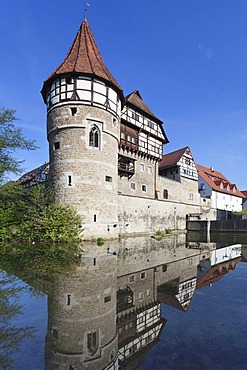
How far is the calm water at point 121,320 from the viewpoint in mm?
3051

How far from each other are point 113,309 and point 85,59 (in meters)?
A: 17.9

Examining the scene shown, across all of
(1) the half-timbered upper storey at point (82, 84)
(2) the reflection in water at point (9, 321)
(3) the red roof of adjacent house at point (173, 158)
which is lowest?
(2) the reflection in water at point (9, 321)

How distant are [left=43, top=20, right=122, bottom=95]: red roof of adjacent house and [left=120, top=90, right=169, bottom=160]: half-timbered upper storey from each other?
581 centimetres

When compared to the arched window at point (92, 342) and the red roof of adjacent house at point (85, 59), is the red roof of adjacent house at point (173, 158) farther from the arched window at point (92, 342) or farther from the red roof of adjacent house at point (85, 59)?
the arched window at point (92, 342)

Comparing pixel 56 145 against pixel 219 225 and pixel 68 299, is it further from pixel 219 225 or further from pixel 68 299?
pixel 219 225

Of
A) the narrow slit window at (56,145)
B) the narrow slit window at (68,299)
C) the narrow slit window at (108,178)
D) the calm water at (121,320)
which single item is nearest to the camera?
the calm water at (121,320)

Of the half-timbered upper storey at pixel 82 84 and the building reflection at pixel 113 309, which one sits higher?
the half-timbered upper storey at pixel 82 84

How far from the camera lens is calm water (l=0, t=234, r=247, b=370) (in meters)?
3.05

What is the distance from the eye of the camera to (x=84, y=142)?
53.3 ft

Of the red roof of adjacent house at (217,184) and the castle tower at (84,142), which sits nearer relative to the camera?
the castle tower at (84,142)

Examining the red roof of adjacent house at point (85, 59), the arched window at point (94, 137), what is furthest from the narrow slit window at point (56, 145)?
the red roof of adjacent house at point (85, 59)

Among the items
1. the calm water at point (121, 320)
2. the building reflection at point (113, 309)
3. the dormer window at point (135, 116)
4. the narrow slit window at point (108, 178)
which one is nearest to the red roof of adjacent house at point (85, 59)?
the dormer window at point (135, 116)

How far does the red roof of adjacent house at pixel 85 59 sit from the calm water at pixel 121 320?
46.8ft

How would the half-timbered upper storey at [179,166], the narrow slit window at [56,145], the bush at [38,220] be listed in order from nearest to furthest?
1. the bush at [38,220]
2. the narrow slit window at [56,145]
3. the half-timbered upper storey at [179,166]
